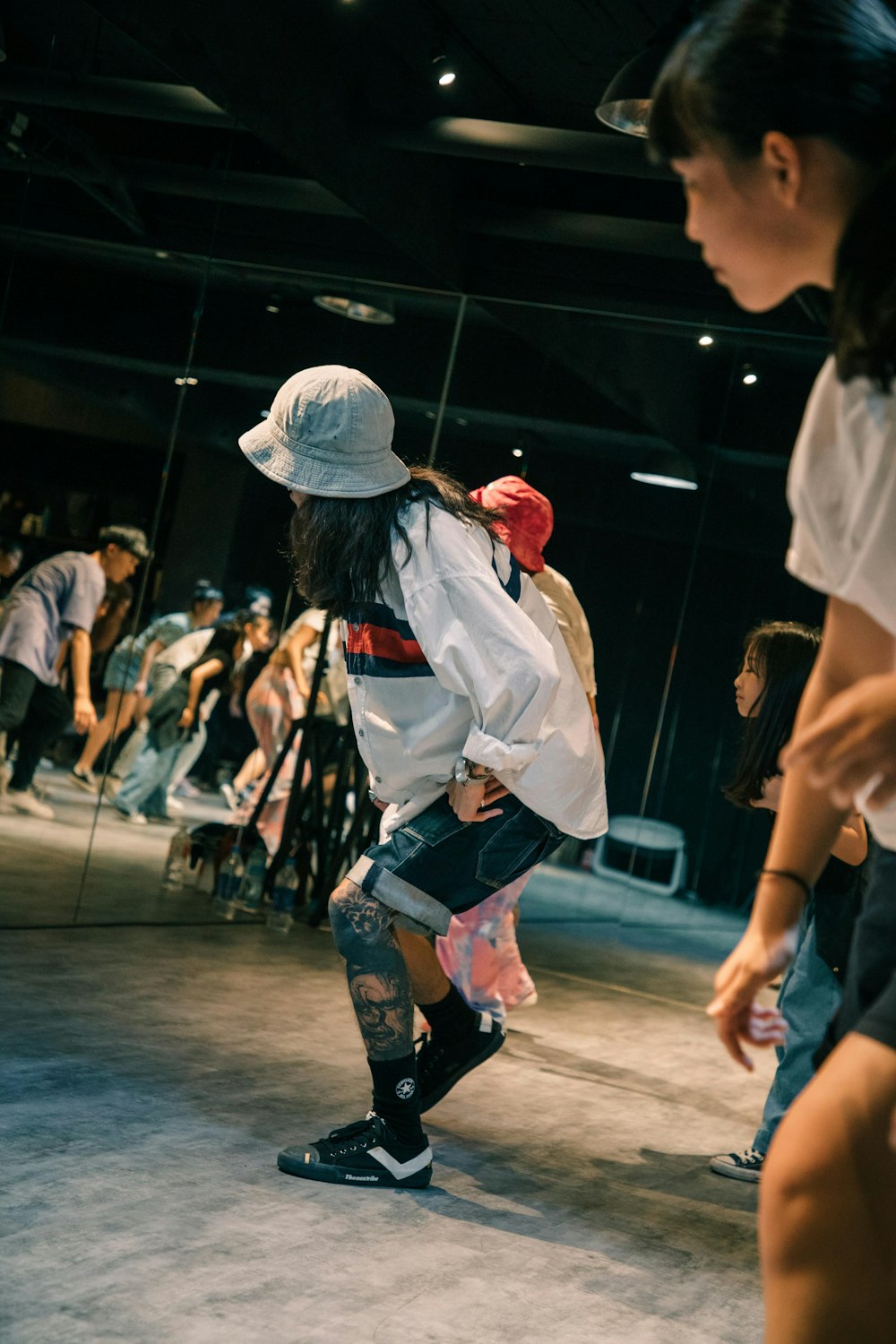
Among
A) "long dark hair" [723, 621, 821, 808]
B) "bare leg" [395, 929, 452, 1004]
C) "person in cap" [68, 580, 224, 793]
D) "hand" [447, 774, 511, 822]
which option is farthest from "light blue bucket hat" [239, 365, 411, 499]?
"person in cap" [68, 580, 224, 793]

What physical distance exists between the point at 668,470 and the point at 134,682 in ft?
9.01

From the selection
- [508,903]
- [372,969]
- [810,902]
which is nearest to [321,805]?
[508,903]

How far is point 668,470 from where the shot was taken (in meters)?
6.68

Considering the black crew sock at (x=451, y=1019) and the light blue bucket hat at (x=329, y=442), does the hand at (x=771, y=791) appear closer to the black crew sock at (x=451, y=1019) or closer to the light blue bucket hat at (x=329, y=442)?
the black crew sock at (x=451, y=1019)

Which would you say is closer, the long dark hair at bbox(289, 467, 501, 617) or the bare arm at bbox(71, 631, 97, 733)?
the long dark hair at bbox(289, 467, 501, 617)

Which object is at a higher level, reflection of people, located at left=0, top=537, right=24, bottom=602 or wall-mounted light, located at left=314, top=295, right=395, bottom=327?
wall-mounted light, located at left=314, top=295, right=395, bottom=327

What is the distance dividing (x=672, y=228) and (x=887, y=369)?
5.96 metres

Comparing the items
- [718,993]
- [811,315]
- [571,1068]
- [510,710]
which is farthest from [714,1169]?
[811,315]

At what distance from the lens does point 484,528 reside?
9.92ft

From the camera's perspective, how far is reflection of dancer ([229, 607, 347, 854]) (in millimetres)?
6277

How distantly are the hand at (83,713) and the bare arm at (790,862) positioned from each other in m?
3.85

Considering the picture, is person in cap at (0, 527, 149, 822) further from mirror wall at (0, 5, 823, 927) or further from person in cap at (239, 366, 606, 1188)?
person in cap at (239, 366, 606, 1188)

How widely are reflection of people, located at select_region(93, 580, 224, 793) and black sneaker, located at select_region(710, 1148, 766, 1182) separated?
8.40ft

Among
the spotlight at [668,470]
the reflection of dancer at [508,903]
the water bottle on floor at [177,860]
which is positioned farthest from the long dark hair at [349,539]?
the spotlight at [668,470]
